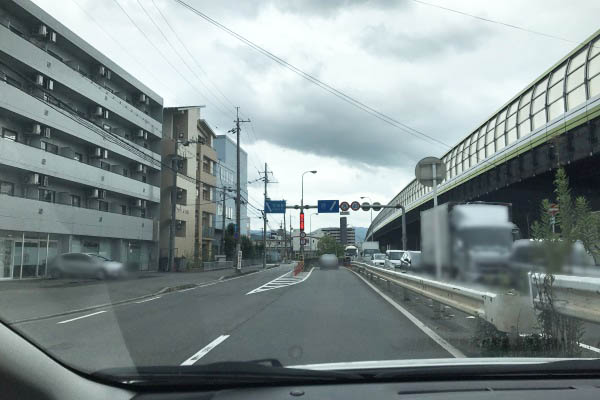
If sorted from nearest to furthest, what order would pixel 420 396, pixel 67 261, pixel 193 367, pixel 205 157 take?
pixel 420 396 < pixel 193 367 < pixel 67 261 < pixel 205 157

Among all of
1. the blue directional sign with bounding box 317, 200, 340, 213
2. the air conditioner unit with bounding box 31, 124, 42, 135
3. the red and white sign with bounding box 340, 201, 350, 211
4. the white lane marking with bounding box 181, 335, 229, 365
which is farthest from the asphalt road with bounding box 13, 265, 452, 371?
the blue directional sign with bounding box 317, 200, 340, 213

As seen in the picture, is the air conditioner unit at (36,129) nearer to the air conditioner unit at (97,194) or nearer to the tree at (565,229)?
the air conditioner unit at (97,194)

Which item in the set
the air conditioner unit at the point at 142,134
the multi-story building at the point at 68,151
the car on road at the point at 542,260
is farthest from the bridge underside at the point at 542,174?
the multi-story building at the point at 68,151

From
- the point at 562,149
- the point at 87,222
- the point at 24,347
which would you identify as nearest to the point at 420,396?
the point at 24,347

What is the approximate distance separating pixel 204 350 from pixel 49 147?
3186 mm

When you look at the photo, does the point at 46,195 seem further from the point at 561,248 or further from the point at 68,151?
the point at 561,248

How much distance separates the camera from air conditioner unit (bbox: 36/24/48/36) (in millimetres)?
6680

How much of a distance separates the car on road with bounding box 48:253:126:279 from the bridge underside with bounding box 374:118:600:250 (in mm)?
13356

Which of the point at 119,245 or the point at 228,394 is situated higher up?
the point at 119,245

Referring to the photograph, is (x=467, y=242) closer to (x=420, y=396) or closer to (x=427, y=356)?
(x=427, y=356)

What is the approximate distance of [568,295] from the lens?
213 inches

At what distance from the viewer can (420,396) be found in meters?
2.59

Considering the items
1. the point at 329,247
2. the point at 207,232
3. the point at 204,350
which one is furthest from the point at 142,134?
the point at 329,247

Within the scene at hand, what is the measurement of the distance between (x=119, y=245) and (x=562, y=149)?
1665 centimetres
